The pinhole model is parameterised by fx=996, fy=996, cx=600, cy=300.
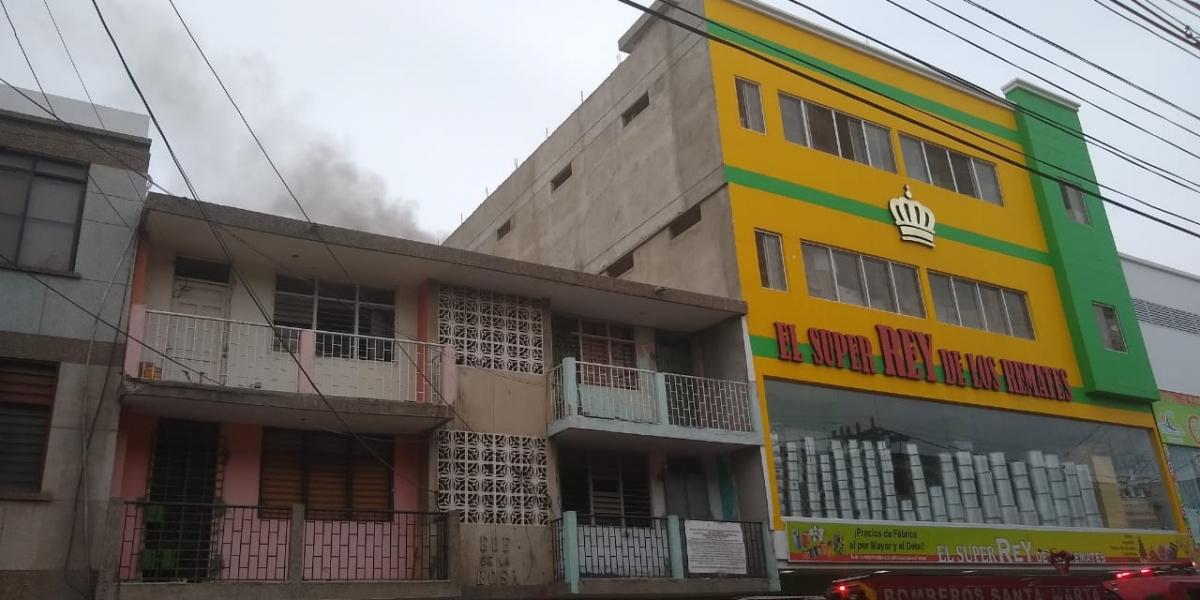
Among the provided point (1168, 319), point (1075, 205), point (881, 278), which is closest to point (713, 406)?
point (881, 278)

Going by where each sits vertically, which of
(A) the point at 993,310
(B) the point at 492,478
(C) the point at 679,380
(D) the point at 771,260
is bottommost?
(B) the point at 492,478

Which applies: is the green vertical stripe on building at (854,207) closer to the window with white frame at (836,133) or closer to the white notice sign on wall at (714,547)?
the window with white frame at (836,133)

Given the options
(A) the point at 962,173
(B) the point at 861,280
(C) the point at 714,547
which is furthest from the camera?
(A) the point at 962,173

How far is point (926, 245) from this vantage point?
22.4 m

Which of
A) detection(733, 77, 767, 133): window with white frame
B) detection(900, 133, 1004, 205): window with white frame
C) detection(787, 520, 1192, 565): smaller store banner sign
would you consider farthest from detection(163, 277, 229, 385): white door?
detection(900, 133, 1004, 205): window with white frame

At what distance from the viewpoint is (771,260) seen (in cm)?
1984

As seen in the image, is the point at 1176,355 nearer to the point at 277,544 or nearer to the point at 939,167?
the point at 939,167

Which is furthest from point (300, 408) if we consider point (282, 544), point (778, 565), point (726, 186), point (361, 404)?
point (726, 186)

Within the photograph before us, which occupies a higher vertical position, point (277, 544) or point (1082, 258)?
point (1082, 258)

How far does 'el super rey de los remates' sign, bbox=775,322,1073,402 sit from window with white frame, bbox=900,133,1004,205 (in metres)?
4.43

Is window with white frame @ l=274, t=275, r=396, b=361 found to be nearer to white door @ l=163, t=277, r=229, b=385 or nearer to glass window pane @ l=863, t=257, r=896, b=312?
white door @ l=163, t=277, r=229, b=385

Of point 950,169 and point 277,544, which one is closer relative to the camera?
point 277,544

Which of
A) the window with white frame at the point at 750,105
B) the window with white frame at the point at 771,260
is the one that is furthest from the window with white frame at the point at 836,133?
the window with white frame at the point at 771,260

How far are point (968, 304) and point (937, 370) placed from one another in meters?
2.53
